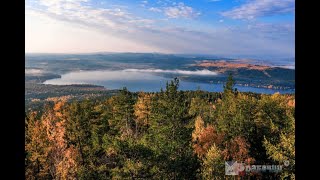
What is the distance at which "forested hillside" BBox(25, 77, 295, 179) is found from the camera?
17953mm

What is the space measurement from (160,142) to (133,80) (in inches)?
801

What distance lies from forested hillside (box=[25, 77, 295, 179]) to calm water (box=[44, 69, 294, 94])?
3066 mm

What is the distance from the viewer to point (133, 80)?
39938 millimetres

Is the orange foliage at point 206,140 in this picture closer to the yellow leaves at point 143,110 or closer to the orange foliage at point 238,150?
the orange foliage at point 238,150

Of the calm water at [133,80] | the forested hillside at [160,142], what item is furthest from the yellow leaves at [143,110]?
the forested hillside at [160,142]

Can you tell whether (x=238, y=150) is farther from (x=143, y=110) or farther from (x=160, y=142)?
(x=143, y=110)

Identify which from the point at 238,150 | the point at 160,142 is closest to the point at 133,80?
the point at 238,150

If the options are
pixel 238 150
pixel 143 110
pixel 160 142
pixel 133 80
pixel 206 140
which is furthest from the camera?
pixel 143 110

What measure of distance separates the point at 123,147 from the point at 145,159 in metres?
1.51

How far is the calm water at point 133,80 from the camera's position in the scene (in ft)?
120

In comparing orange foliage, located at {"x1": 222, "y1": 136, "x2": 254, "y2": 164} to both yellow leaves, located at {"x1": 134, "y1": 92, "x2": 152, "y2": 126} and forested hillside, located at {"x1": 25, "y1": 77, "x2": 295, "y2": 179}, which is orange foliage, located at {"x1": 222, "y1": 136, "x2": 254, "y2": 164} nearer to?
forested hillside, located at {"x1": 25, "y1": 77, "x2": 295, "y2": 179}

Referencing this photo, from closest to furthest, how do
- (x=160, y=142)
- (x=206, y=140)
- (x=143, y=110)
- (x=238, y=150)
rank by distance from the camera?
(x=160, y=142) → (x=238, y=150) → (x=206, y=140) → (x=143, y=110)
